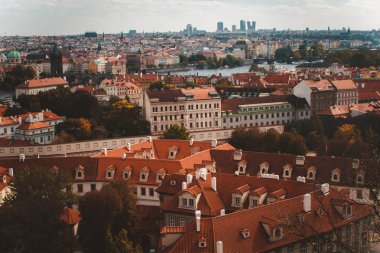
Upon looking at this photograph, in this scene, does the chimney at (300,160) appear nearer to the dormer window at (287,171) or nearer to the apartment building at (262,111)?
the dormer window at (287,171)

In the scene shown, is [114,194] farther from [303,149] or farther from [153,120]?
[153,120]

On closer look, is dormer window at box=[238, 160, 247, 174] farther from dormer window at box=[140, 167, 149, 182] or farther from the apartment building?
the apartment building

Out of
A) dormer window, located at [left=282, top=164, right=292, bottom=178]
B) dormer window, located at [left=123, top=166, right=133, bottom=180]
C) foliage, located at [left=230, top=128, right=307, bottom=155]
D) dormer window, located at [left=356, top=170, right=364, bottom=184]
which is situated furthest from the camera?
foliage, located at [left=230, top=128, right=307, bottom=155]

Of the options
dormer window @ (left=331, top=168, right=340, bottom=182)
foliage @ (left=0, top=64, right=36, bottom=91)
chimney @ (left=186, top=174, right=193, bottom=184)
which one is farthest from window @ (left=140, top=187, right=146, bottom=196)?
foliage @ (left=0, top=64, right=36, bottom=91)

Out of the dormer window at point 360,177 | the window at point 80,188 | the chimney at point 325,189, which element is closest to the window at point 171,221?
the chimney at point 325,189

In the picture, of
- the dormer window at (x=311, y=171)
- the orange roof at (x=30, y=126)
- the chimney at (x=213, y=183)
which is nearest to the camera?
the chimney at (x=213, y=183)

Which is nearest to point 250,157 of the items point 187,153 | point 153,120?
point 187,153
